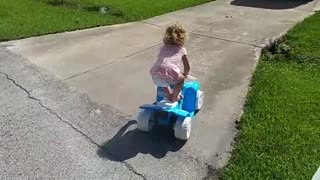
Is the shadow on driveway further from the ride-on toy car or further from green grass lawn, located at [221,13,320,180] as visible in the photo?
the ride-on toy car

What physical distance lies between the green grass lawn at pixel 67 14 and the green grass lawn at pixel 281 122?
3.74 metres

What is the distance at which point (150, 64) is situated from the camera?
5699 millimetres

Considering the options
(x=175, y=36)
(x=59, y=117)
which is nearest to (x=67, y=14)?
(x=59, y=117)

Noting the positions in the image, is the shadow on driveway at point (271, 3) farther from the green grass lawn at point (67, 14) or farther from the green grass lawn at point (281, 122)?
the green grass lawn at point (281, 122)

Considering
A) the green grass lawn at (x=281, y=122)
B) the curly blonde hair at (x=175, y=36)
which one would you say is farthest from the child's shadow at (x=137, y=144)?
the curly blonde hair at (x=175, y=36)

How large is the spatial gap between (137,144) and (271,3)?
764 centimetres

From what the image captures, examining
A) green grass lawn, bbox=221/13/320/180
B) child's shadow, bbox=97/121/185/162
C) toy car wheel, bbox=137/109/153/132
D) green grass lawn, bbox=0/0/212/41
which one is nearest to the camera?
green grass lawn, bbox=221/13/320/180

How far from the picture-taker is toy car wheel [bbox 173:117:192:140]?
357cm

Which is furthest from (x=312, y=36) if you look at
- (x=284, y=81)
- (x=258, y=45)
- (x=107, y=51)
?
(x=107, y=51)

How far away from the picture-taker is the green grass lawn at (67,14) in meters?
7.54

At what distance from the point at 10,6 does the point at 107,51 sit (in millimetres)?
4521

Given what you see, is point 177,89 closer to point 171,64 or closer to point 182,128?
point 171,64

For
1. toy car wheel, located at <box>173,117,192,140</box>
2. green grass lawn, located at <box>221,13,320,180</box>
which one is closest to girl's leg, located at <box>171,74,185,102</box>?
toy car wheel, located at <box>173,117,192,140</box>

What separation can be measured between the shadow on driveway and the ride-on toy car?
6.43 meters
